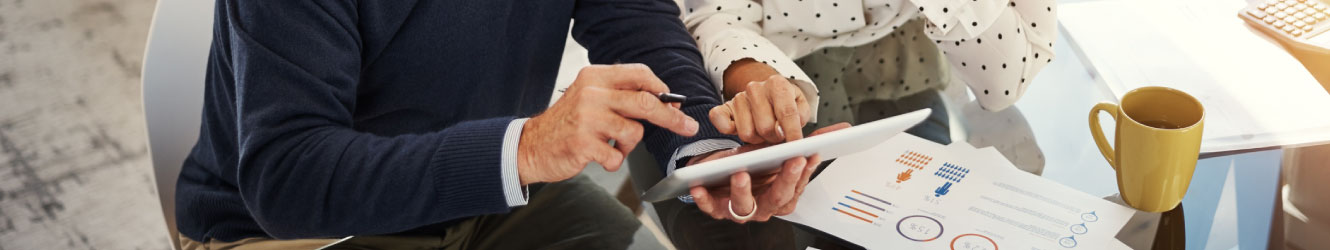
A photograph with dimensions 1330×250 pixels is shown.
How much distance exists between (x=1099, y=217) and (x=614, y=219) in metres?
0.55

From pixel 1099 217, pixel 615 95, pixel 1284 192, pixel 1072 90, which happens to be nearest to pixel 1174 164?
pixel 1099 217

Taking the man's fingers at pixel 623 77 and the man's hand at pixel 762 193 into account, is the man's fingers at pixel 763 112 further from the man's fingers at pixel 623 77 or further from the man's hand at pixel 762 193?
the man's fingers at pixel 623 77

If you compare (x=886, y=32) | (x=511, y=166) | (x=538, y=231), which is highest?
(x=511, y=166)

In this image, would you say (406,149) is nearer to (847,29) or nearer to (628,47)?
(628,47)

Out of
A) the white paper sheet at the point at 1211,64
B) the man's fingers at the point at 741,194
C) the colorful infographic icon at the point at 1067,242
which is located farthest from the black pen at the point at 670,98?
the white paper sheet at the point at 1211,64

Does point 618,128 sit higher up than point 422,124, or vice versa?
point 618,128

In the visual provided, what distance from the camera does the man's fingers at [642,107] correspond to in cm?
94

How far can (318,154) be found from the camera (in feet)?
3.28

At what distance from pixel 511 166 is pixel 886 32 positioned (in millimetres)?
627

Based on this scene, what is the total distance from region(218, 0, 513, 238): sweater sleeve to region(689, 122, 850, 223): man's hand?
0.73 ft

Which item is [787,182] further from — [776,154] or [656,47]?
[656,47]

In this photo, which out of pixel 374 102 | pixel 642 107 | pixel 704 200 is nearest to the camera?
pixel 642 107

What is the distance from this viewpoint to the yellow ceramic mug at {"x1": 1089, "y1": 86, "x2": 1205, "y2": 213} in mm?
994

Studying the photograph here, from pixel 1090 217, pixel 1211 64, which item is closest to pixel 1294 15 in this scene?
pixel 1211 64
